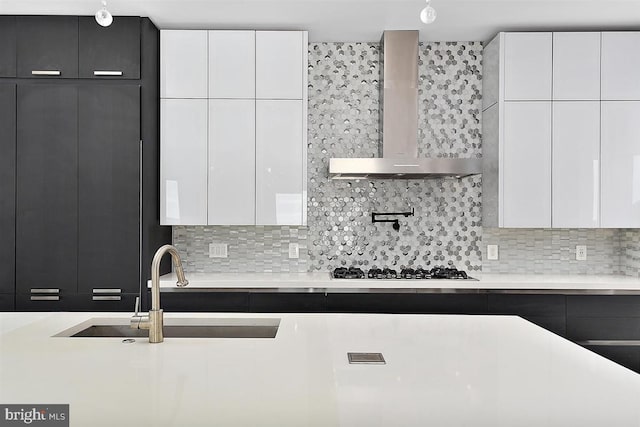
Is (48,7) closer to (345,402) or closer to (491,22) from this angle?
(491,22)

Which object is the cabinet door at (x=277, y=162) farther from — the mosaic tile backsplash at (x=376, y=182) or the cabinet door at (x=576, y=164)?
the cabinet door at (x=576, y=164)

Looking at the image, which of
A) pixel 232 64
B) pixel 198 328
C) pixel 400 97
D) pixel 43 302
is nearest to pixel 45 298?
pixel 43 302

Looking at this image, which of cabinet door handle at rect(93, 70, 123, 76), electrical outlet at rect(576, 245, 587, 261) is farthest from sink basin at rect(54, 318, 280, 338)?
electrical outlet at rect(576, 245, 587, 261)

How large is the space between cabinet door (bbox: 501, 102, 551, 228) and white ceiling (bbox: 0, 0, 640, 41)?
23.6 inches

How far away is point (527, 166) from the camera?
141 inches


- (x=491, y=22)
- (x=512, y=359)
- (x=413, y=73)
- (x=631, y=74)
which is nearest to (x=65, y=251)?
(x=413, y=73)

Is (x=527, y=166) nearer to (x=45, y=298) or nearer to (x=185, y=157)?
(x=185, y=157)

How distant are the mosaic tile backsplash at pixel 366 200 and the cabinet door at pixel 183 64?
2.81 ft

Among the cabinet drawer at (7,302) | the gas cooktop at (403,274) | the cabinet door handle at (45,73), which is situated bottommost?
the cabinet drawer at (7,302)

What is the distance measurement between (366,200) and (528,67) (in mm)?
1511

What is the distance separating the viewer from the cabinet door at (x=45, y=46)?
3381mm

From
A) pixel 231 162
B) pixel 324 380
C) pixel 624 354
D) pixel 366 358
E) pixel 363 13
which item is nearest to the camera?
pixel 324 380

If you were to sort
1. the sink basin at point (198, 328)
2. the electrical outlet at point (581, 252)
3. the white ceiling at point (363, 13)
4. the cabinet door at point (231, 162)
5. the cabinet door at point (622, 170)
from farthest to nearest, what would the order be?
the electrical outlet at point (581, 252)
the cabinet door at point (231, 162)
the cabinet door at point (622, 170)
the white ceiling at point (363, 13)
the sink basin at point (198, 328)

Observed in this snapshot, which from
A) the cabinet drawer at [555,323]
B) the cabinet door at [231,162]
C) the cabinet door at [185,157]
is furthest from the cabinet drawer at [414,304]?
the cabinet door at [185,157]
